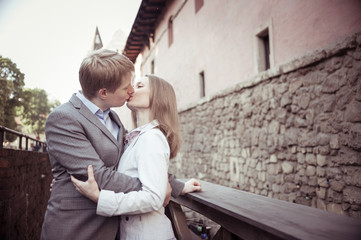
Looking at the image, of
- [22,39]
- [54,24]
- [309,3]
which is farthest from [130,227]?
[309,3]

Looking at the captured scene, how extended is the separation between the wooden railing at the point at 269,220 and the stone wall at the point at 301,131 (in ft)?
8.48

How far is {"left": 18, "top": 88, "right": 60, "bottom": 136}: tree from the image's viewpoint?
281 cm

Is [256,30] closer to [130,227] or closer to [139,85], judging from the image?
[139,85]

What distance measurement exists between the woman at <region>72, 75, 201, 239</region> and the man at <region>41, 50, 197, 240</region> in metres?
0.06

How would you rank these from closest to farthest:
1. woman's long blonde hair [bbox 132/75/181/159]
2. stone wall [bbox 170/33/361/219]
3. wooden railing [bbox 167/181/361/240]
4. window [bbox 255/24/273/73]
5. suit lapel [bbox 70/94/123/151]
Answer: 1. wooden railing [bbox 167/181/361/240]
2. suit lapel [bbox 70/94/123/151]
3. woman's long blonde hair [bbox 132/75/181/159]
4. stone wall [bbox 170/33/361/219]
5. window [bbox 255/24/273/73]

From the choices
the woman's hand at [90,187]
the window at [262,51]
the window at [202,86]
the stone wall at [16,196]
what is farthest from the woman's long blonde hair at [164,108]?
the window at [202,86]

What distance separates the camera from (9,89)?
2.37 m

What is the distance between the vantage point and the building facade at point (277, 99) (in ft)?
11.6

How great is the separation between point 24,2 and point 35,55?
49 cm

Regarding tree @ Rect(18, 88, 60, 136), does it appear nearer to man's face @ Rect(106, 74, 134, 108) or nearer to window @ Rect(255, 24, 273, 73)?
man's face @ Rect(106, 74, 134, 108)

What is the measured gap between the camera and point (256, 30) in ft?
18.8

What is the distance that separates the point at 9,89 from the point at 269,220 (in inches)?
95.3

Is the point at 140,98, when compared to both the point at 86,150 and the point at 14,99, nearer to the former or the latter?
the point at 86,150

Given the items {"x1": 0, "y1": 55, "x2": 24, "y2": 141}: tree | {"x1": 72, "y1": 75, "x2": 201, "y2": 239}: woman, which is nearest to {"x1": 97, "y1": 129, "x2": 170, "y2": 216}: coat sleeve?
{"x1": 72, "y1": 75, "x2": 201, "y2": 239}: woman
